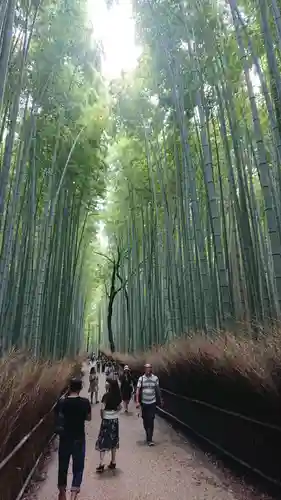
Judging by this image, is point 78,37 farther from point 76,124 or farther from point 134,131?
point 134,131

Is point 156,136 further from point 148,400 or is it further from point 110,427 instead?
point 110,427

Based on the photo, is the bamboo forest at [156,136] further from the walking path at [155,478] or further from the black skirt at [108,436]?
the black skirt at [108,436]

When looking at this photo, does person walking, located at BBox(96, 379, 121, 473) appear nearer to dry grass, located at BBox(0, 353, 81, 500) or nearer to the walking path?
the walking path

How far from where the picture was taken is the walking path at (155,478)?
324cm

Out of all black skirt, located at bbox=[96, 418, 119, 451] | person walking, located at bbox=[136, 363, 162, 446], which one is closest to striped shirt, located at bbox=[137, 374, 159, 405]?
person walking, located at bbox=[136, 363, 162, 446]

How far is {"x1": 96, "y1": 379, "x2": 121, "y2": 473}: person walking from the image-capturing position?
4.12 meters

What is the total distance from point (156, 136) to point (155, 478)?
22.3 feet

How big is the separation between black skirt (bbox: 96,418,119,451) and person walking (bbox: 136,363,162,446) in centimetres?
117

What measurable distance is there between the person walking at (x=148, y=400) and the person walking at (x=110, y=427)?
1080mm

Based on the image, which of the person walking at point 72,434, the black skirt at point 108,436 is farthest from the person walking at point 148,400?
the person walking at point 72,434

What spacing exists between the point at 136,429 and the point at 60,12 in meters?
6.48

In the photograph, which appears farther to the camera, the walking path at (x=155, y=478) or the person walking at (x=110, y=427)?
the person walking at (x=110, y=427)

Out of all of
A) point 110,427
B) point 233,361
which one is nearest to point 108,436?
point 110,427

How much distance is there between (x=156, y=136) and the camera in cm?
887
